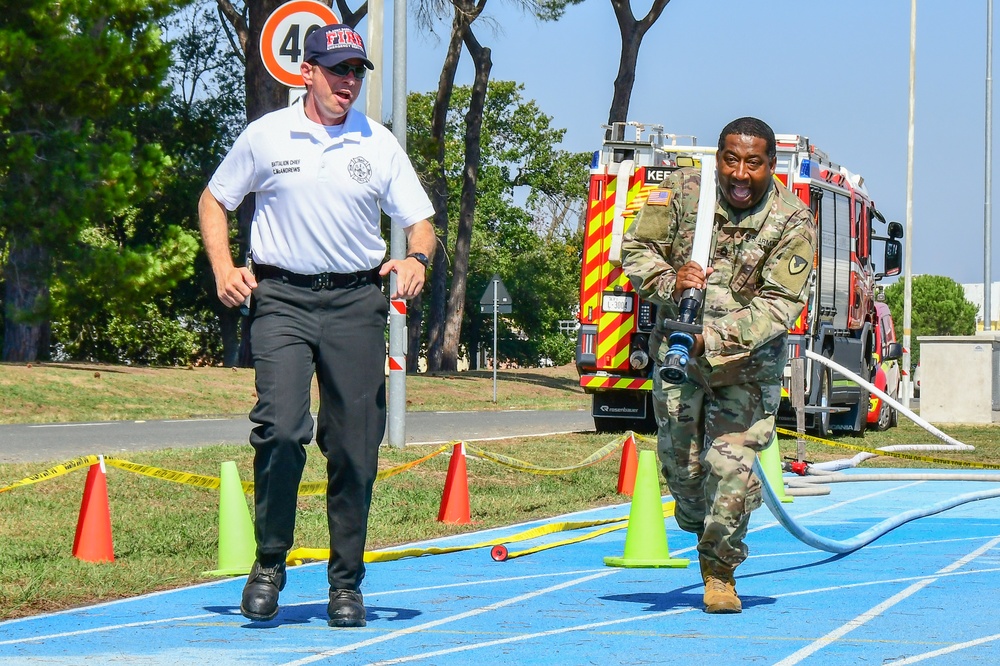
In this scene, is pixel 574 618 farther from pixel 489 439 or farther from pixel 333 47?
pixel 489 439

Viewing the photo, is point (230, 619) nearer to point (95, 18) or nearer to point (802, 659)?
point (802, 659)

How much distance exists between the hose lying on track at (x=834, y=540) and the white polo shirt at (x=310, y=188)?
195 cm

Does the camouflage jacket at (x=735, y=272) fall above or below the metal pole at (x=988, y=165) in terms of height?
below

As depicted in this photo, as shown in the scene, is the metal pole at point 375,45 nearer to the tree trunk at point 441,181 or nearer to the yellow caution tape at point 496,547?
the yellow caution tape at point 496,547

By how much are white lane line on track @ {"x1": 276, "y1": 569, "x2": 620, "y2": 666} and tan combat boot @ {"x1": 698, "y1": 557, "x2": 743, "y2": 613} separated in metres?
0.86

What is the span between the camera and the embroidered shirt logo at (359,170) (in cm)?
623

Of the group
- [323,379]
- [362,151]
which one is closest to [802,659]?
[323,379]

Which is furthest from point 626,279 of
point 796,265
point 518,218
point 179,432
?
point 518,218

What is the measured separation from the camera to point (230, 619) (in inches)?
255

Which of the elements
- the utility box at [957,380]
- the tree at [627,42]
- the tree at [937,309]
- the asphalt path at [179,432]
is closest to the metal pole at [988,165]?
the tree at [627,42]

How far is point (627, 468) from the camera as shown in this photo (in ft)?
44.0

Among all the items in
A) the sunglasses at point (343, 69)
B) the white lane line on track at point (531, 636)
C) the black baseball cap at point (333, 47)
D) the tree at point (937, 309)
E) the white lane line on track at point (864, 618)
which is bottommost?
the white lane line on track at point (531, 636)

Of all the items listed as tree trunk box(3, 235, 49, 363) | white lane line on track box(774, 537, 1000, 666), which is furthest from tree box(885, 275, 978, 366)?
white lane line on track box(774, 537, 1000, 666)

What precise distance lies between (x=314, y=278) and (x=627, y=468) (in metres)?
7.57
